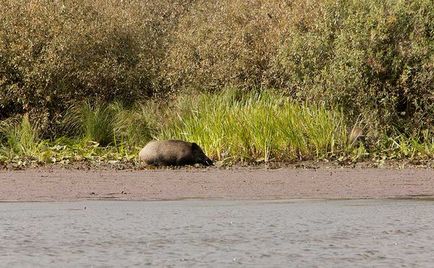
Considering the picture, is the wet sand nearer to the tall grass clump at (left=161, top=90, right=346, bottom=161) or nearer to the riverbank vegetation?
the tall grass clump at (left=161, top=90, right=346, bottom=161)

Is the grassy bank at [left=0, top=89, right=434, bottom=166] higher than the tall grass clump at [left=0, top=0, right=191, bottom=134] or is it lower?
lower

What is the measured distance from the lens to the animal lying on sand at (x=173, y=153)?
1716 cm

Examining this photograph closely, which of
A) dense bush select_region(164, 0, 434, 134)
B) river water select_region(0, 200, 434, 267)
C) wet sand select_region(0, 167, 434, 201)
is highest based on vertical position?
dense bush select_region(164, 0, 434, 134)

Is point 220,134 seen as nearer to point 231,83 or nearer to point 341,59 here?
point 341,59

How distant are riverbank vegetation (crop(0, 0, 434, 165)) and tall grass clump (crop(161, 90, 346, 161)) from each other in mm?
23

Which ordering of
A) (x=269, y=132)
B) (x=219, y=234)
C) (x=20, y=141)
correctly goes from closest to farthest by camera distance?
(x=219, y=234) → (x=269, y=132) → (x=20, y=141)

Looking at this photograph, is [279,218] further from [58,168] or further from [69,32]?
[69,32]

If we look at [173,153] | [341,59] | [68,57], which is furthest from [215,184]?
[68,57]

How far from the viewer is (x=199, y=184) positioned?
47.3ft

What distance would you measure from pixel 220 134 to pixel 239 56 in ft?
14.0

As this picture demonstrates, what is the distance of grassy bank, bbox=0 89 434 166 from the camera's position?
18.0m

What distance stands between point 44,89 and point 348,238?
1358 cm

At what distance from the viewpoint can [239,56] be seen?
880 inches

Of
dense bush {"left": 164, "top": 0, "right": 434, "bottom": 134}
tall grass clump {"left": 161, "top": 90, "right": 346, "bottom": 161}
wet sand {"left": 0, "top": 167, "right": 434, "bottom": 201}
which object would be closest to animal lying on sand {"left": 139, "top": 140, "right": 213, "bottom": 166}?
wet sand {"left": 0, "top": 167, "right": 434, "bottom": 201}
